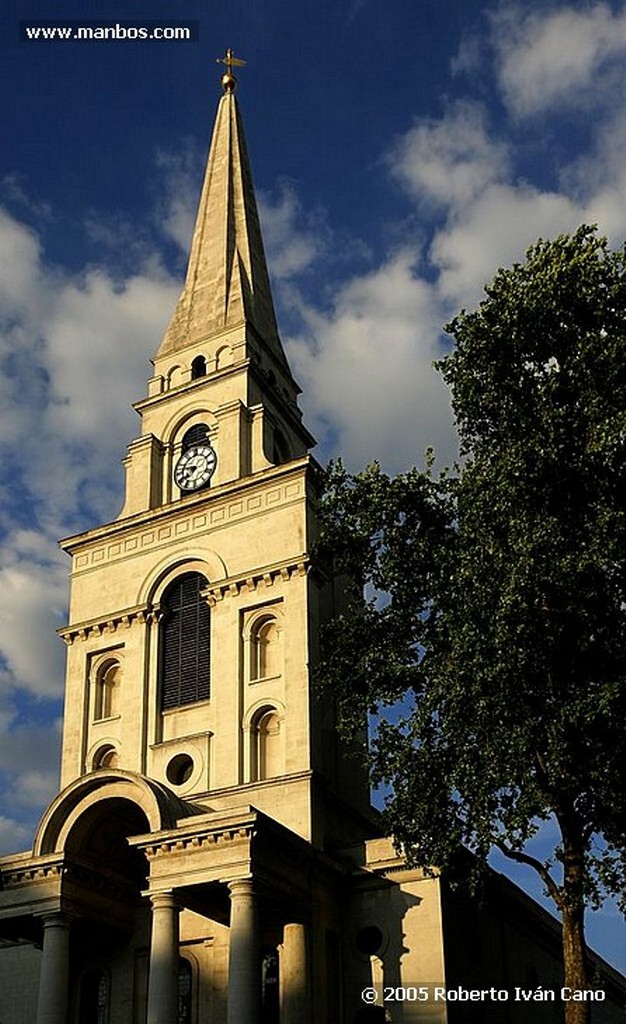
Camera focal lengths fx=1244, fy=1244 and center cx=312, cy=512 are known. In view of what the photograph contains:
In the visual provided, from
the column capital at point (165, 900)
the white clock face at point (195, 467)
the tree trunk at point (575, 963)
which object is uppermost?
the white clock face at point (195, 467)

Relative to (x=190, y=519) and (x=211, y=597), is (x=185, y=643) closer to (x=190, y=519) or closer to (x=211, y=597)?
(x=211, y=597)

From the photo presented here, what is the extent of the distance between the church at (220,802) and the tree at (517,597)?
5.41 m

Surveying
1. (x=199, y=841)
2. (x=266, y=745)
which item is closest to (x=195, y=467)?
(x=266, y=745)

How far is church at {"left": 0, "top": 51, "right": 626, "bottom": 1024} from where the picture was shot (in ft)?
103

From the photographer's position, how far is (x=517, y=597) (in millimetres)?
24812

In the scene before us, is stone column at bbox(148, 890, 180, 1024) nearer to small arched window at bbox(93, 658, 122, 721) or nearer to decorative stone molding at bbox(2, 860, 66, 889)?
decorative stone molding at bbox(2, 860, 66, 889)

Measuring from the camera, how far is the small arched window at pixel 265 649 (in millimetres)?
37594

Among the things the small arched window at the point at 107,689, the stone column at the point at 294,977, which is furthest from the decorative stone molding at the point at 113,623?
the stone column at the point at 294,977

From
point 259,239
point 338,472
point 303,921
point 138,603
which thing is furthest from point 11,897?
point 259,239

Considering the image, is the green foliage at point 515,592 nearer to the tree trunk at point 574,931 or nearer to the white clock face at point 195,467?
the tree trunk at point 574,931

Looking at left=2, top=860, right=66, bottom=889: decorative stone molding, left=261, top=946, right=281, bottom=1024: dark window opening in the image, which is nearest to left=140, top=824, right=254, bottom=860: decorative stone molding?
left=2, top=860, right=66, bottom=889: decorative stone molding

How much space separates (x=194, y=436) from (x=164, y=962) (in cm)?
2028

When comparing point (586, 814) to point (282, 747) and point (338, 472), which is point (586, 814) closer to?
point (338, 472)

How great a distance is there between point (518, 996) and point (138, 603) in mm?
16919
